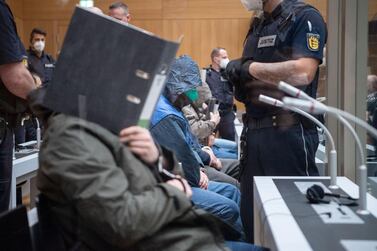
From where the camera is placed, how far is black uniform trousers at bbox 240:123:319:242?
5.94 ft

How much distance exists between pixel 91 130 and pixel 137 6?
7.07 feet

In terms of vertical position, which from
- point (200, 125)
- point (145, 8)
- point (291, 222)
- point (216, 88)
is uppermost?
point (145, 8)

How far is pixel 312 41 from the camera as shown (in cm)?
175

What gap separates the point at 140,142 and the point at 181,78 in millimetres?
1086

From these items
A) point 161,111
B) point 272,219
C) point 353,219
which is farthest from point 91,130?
point 161,111

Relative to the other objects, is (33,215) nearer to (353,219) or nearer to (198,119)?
(353,219)

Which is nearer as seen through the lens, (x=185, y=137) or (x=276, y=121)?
(x=276, y=121)

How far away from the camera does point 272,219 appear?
1.19m

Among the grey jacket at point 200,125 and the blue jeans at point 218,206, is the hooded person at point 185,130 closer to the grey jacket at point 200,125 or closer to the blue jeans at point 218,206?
the blue jeans at point 218,206

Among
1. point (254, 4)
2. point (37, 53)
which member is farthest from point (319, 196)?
point (37, 53)

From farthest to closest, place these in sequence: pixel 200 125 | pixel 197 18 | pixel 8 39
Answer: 1. pixel 197 18
2. pixel 200 125
3. pixel 8 39

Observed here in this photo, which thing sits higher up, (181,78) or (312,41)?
(312,41)

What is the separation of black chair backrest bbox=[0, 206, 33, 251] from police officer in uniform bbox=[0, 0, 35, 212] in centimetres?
69

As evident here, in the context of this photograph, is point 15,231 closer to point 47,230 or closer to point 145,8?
point 47,230
